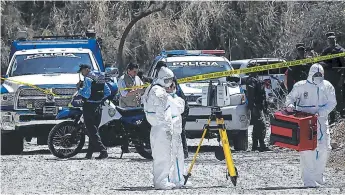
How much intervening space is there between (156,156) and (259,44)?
18.6 meters

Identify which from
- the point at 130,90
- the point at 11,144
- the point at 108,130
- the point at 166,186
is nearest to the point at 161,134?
the point at 166,186

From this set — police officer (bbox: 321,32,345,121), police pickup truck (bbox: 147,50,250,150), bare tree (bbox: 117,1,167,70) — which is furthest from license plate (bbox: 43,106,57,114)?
bare tree (bbox: 117,1,167,70)

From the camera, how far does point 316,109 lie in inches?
541

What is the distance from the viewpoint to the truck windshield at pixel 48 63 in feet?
65.8

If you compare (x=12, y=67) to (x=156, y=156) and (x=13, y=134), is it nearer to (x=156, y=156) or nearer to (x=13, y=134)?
(x=13, y=134)

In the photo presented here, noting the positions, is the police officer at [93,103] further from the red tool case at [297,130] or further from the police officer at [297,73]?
the red tool case at [297,130]

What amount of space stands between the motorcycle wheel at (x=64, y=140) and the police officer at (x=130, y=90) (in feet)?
4.51

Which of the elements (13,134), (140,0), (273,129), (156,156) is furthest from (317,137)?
(140,0)

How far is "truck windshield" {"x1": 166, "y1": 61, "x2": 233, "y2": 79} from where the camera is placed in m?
19.6

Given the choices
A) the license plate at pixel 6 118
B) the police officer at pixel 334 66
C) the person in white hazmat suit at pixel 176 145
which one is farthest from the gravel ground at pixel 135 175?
the police officer at pixel 334 66

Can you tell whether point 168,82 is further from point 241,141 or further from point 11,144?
point 11,144

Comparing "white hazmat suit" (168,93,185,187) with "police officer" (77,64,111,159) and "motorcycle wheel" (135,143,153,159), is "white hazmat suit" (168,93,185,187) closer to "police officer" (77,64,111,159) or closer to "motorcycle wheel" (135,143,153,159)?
"motorcycle wheel" (135,143,153,159)

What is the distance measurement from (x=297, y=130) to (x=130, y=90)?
614cm

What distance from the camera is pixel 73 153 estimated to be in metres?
17.7
